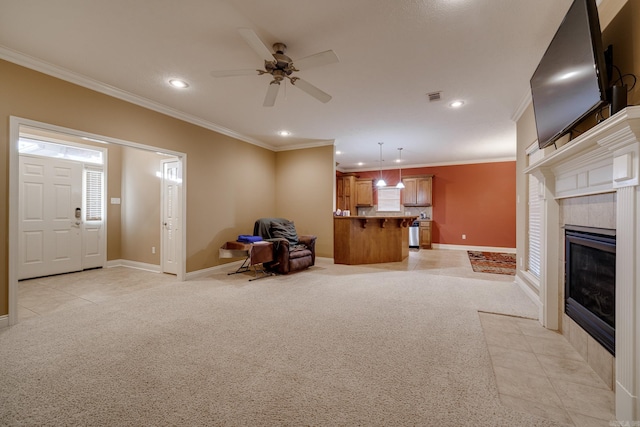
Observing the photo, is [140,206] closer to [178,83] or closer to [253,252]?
[253,252]

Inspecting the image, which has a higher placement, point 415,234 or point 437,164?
point 437,164

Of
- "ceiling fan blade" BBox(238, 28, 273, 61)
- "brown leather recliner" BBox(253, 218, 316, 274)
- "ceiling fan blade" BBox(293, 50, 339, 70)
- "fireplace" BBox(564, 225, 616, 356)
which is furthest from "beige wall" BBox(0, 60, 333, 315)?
"fireplace" BBox(564, 225, 616, 356)

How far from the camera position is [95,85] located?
315cm

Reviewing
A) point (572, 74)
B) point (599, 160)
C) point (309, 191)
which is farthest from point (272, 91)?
point (309, 191)

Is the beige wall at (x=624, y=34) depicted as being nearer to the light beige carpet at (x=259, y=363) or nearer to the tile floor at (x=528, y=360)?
the tile floor at (x=528, y=360)

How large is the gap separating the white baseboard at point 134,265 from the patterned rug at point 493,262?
604 cm

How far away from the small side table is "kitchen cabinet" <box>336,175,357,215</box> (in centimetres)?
466

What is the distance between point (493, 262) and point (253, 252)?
16.9ft

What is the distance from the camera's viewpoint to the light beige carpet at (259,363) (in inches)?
57.0

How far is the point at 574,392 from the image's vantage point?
5.34 ft

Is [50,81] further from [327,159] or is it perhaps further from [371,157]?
[371,157]

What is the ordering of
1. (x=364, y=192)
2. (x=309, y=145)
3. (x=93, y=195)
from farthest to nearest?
(x=364, y=192) → (x=309, y=145) → (x=93, y=195)

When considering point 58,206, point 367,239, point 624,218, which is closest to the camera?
point 624,218

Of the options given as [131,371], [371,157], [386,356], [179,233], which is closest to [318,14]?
[386,356]
